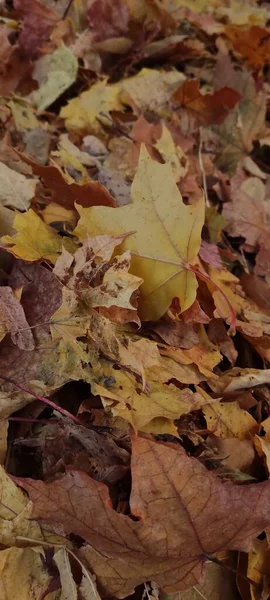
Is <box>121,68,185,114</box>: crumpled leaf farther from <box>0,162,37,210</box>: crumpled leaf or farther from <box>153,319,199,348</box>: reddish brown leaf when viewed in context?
<box>153,319,199,348</box>: reddish brown leaf

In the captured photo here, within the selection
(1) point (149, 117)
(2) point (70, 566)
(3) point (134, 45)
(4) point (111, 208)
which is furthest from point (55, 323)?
(3) point (134, 45)

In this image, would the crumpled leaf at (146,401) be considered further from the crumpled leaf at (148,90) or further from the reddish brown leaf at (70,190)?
the crumpled leaf at (148,90)

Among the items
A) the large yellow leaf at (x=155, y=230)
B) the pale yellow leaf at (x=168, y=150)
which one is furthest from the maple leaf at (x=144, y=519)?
the pale yellow leaf at (x=168, y=150)

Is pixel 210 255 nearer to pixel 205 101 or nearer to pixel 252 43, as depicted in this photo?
pixel 205 101

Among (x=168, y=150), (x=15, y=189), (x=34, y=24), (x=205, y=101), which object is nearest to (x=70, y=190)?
(x=15, y=189)

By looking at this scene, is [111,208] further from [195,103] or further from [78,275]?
[195,103]
